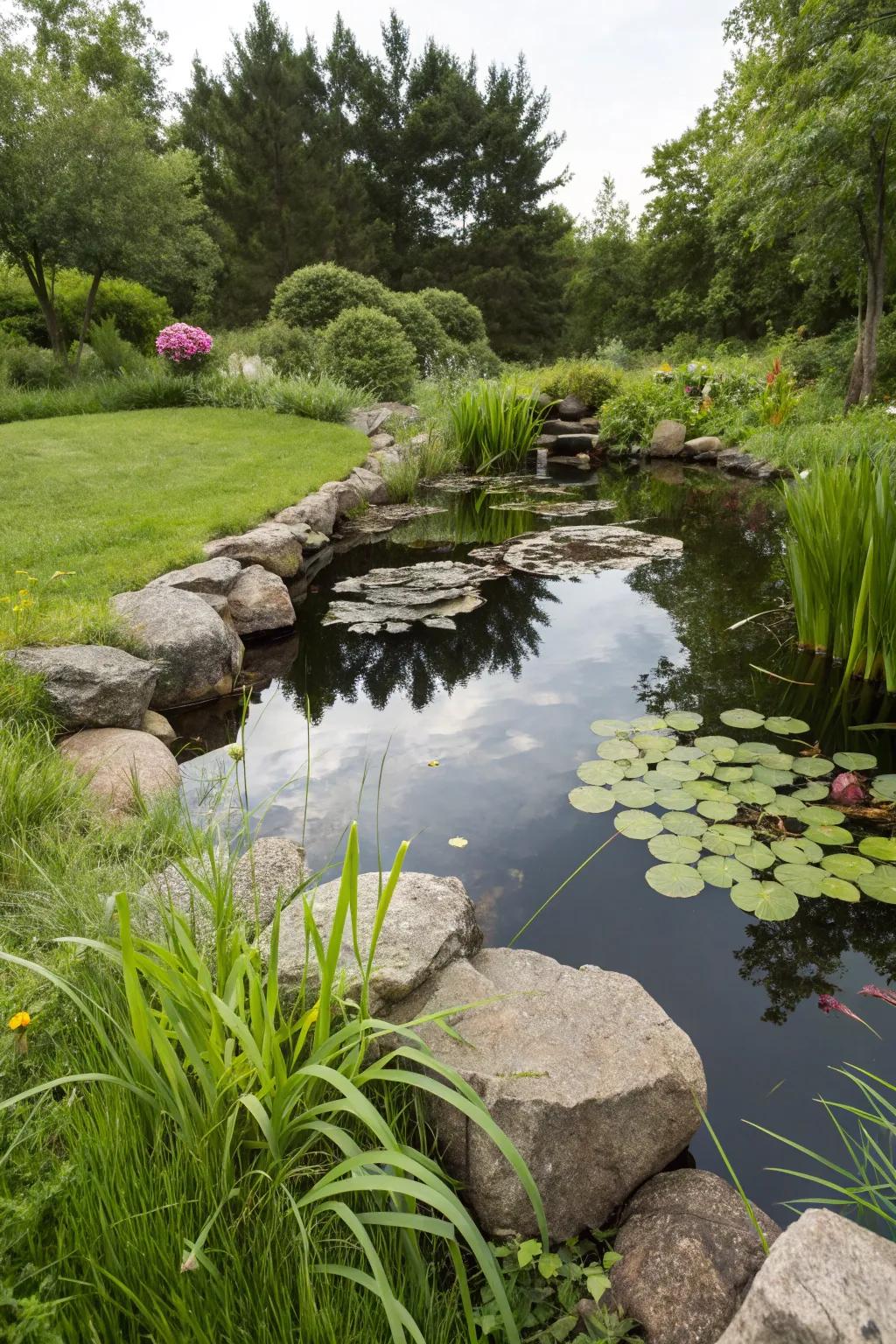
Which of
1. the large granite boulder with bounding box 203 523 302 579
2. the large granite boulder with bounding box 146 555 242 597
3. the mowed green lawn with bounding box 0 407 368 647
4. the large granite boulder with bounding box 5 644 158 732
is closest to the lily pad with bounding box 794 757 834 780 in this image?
the large granite boulder with bounding box 5 644 158 732

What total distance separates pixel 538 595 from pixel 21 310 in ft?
53.2

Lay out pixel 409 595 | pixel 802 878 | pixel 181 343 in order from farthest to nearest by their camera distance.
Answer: pixel 181 343 → pixel 409 595 → pixel 802 878

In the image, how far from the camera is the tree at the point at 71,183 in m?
11.4

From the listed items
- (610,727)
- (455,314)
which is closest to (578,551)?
(610,727)

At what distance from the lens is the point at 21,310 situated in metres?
16.0

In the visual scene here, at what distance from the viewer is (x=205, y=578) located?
4285 millimetres

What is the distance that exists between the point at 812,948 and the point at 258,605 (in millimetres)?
3469

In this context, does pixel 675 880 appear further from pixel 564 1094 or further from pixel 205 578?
pixel 205 578

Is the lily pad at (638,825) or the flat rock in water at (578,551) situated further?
the flat rock in water at (578,551)

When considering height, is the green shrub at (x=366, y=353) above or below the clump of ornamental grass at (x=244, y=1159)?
above

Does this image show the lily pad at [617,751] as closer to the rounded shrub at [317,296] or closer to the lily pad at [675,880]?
the lily pad at [675,880]

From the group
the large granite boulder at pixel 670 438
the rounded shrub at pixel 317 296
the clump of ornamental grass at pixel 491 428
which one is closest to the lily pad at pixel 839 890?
the clump of ornamental grass at pixel 491 428

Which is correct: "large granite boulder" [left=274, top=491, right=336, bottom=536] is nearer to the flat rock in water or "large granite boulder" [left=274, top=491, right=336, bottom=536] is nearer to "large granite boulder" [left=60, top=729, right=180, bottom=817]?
the flat rock in water

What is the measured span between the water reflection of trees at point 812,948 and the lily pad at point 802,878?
0.05 meters
